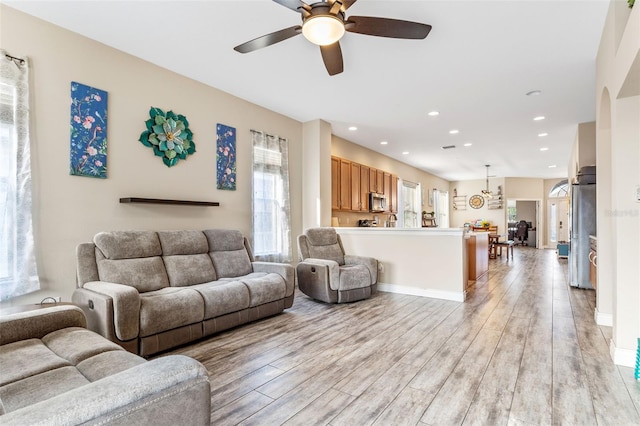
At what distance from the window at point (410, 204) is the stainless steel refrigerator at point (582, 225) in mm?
4281

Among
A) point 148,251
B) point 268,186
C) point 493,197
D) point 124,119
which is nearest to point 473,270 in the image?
point 268,186

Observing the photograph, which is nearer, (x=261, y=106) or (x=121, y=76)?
(x=121, y=76)

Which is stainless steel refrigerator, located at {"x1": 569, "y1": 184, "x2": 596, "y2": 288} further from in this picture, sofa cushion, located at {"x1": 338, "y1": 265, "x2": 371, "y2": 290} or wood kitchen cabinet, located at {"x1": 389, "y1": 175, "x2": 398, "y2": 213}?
wood kitchen cabinet, located at {"x1": 389, "y1": 175, "x2": 398, "y2": 213}

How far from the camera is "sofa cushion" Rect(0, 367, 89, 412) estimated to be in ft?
4.02

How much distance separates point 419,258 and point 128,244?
3.73 m

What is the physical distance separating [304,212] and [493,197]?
976 cm

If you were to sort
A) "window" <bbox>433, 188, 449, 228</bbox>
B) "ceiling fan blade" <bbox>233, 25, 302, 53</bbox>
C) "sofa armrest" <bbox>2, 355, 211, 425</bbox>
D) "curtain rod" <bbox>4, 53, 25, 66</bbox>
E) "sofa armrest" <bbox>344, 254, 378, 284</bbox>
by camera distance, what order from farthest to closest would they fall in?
"window" <bbox>433, 188, 449, 228</bbox> → "sofa armrest" <bbox>344, 254, 378, 284</bbox> → "curtain rod" <bbox>4, 53, 25, 66</bbox> → "ceiling fan blade" <bbox>233, 25, 302, 53</bbox> → "sofa armrest" <bbox>2, 355, 211, 425</bbox>

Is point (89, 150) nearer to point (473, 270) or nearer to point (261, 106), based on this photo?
point (261, 106)

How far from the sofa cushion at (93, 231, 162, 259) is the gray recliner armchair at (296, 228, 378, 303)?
6.28 feet

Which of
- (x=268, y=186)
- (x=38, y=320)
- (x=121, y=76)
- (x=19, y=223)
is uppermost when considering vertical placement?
(x=121, y=76)

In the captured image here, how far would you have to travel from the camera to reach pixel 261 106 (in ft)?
16.1

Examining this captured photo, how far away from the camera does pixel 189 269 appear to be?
3.42m

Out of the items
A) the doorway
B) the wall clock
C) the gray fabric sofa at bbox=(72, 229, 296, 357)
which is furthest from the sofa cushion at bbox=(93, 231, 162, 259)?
the doorway

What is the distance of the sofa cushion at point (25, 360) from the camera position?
1.45 meters
